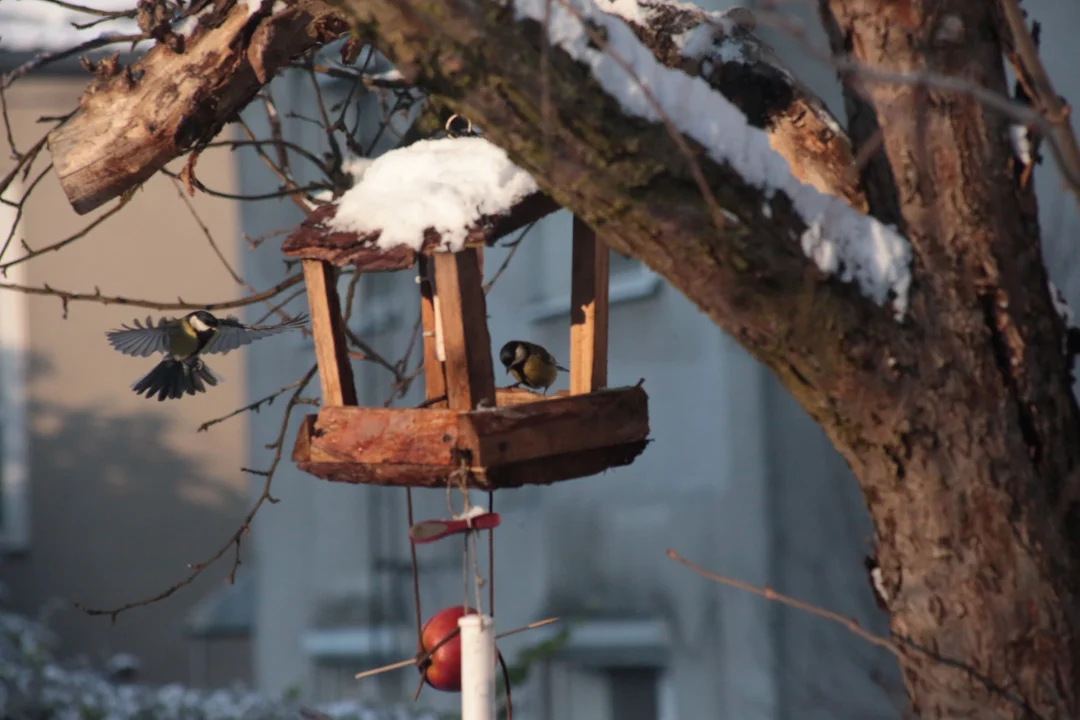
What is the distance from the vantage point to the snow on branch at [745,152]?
1.46m

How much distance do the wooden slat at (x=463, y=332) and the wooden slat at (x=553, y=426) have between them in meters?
0.10

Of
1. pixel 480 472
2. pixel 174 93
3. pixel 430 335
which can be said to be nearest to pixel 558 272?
pixel 430 335

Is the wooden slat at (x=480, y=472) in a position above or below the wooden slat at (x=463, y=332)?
below

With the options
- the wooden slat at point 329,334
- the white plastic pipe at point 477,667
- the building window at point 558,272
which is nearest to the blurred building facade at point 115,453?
the building window at point 558,272

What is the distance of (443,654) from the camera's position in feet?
6.64

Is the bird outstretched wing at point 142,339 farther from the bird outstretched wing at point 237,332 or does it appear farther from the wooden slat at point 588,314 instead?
the wooden slat at point 588,314

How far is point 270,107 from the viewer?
3.30m

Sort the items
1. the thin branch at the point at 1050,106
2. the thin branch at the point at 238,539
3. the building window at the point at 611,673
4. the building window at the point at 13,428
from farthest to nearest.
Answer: the building window at the point at 13,428, the building window at the point at 611,673, the thin branch at the point at 238,539, the thin branch at the point at 1050,106

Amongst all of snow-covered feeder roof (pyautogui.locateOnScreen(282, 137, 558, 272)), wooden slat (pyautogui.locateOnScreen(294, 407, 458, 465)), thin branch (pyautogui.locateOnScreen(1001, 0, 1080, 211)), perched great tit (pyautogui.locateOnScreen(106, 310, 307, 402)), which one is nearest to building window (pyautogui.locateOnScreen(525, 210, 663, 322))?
perched great tit (pyautogui.locateOnScreen(106, 310, 307, 402))

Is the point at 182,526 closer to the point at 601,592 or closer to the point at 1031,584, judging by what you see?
the point at 601,592

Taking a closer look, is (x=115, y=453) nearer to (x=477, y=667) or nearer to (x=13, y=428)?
(x=13, y=428)

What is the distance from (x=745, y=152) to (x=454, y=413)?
60cm

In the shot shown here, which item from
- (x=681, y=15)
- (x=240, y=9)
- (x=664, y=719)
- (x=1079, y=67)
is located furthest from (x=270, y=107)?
(x=664, y=719)

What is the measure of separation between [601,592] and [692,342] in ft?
3.67
